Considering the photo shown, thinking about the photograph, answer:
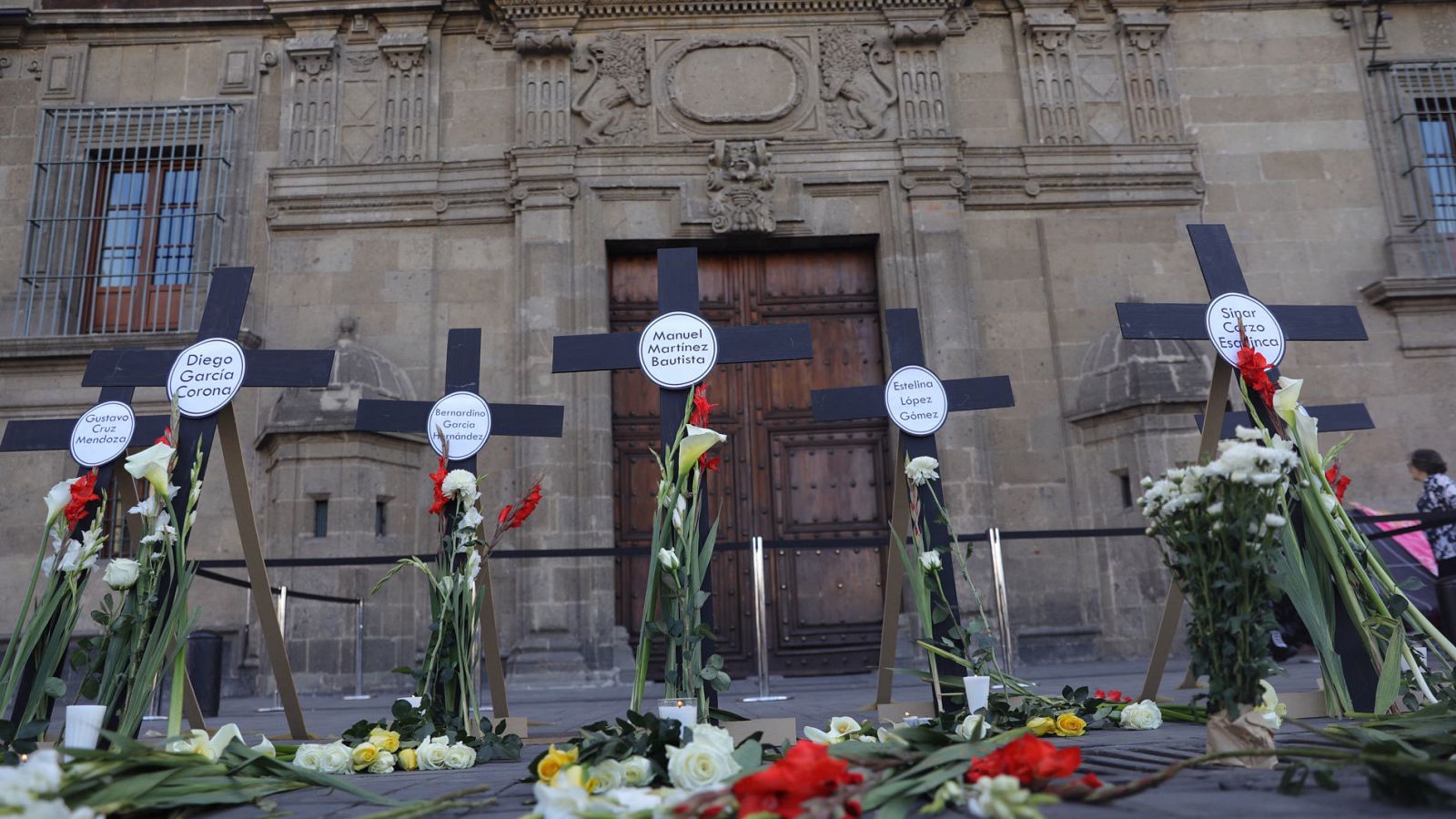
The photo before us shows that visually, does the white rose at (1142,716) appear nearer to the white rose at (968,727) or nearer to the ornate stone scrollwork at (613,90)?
the white rose at (968,727)

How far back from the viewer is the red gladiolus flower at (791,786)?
233 cm

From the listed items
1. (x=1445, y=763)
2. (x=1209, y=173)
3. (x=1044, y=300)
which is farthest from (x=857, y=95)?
(x=1445, y=763)

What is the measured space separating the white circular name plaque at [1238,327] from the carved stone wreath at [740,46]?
6188 millimetres

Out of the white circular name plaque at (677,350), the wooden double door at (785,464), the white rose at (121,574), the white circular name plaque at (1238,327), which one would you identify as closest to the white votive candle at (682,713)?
the white circular name plaque at (677,350)

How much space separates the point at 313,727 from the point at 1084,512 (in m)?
6.75

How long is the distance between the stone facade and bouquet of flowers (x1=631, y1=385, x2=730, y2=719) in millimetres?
5399

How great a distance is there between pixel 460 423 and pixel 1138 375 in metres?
6.28

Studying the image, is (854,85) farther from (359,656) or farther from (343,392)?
(359,656)

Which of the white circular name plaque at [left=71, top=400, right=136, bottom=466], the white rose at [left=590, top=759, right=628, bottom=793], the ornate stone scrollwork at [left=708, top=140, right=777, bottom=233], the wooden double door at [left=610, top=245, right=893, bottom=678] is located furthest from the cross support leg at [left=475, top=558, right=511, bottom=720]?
the ornate stone scrollwork at [left=708, top=140, right=777, bottom=233]

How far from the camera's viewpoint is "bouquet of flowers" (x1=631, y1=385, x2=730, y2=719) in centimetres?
412

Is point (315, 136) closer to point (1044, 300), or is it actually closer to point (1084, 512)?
point (1044, 300)

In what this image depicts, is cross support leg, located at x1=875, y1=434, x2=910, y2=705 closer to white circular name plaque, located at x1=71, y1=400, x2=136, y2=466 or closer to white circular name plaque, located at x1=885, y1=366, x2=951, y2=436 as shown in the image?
white circular name plaque, located at x1=885, y1=366, x2=951, y2=436

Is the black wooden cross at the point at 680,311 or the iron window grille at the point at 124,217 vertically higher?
the iron window grille at the point at 124,217

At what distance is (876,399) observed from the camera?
5727 millimetres
